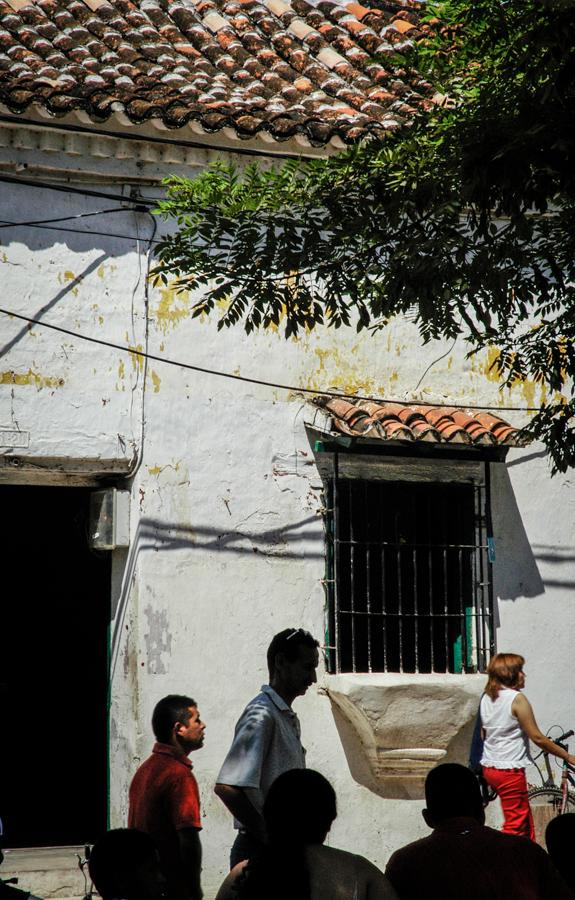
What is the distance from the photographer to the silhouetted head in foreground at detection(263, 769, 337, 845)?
12.0 ft

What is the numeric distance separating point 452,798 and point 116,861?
1181 millimetres

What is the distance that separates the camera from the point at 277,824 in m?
3.68

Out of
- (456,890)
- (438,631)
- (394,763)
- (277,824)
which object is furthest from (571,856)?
(438,631)

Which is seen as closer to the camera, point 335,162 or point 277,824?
point 277,824

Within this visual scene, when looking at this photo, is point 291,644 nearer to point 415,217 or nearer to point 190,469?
point 415,217

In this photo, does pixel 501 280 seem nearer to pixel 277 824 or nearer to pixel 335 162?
pixel 335 162

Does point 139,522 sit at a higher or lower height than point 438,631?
higher

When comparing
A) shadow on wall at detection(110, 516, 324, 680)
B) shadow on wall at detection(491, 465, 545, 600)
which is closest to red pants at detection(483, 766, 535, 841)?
shadow on wall at detection(491, 465, 545, 600)

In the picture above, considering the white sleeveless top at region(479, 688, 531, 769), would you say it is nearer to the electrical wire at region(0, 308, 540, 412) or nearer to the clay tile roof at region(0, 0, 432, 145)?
the electrical wire at region(0, 308, 540, 412)

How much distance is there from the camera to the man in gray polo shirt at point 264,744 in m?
4.89

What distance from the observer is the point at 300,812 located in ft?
12.1

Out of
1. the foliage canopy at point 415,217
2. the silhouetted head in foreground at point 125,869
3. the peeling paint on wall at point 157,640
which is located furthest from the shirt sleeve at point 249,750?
the peeling paint on wall at point 157,640

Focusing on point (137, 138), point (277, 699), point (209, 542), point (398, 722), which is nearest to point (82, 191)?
point (137, 138)

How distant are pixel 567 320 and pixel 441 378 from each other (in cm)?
312
